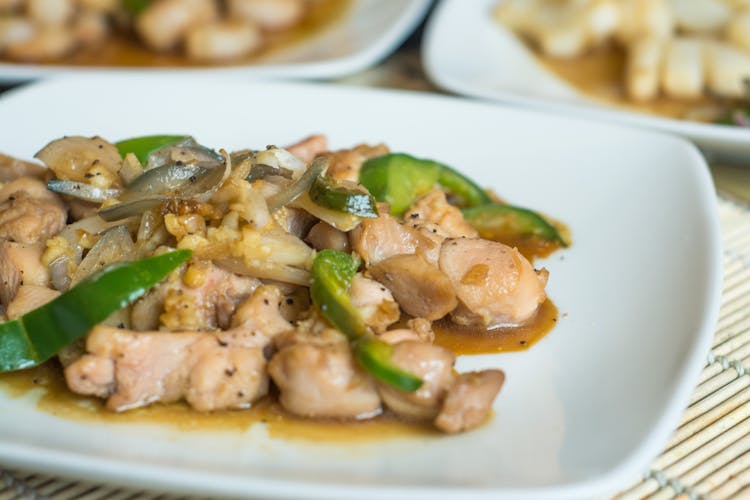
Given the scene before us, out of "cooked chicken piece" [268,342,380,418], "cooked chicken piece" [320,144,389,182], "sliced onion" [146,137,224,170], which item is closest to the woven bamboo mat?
"cooked chicken piece" [268,342,380,418]

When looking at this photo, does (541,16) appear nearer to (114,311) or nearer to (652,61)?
(652,61)

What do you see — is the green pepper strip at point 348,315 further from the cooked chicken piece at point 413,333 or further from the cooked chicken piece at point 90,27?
the cooked chicken piece at point 90,27

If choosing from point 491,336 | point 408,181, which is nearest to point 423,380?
point 491,336

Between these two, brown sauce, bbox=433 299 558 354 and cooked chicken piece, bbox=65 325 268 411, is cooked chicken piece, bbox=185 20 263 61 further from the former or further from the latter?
cooked chicken piece, bbox=65 325 268 411

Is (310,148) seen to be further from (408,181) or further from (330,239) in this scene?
(330,239)

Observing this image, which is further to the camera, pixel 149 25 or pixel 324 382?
pixel 149 25

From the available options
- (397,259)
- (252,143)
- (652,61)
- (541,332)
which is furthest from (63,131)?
(652,61)
